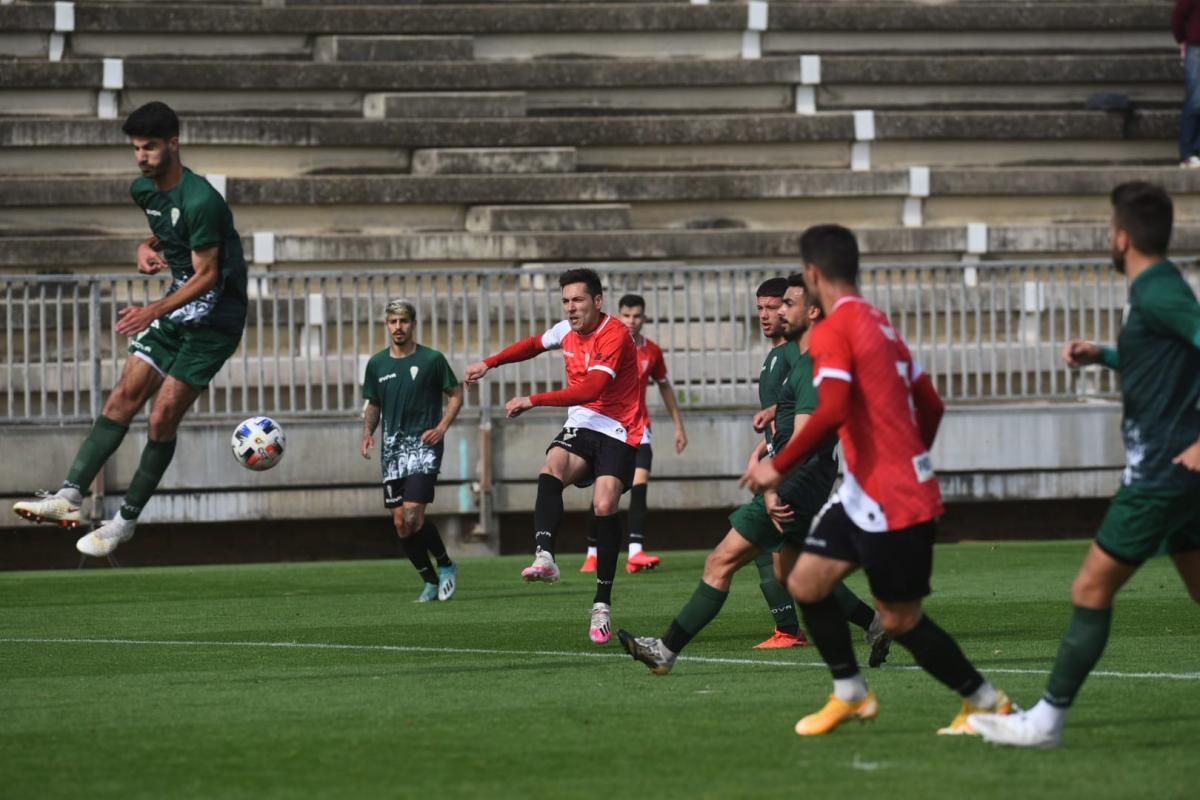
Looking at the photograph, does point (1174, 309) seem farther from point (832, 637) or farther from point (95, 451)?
point (95, 451)

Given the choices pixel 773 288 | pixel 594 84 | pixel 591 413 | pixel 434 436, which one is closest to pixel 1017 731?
pixel 773 288

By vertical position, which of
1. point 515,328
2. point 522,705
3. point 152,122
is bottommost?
point 522,705

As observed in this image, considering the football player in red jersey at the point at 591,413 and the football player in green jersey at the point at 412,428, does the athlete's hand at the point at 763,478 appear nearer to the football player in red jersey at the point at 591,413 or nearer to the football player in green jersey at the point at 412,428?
the football player in red jersey at the point at 591,413

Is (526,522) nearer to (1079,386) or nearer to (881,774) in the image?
(1079,386)

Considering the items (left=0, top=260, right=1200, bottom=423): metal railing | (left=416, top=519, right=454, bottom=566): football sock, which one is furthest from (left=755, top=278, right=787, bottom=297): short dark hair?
(left=0, top=260, right=1200, bottom=423): metal railing

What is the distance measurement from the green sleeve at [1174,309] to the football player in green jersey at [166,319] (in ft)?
15.6

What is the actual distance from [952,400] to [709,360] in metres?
2.49

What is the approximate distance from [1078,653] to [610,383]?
18.0 feet

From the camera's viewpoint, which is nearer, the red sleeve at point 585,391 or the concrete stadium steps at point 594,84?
the red sleeve at point 585,391

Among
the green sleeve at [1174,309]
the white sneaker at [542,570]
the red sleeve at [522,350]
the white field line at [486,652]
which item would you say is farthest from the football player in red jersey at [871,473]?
the red sleeve at [522,350]

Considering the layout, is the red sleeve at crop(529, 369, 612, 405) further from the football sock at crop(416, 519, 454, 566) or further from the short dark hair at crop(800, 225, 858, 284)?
the short dark hair at crop(800, 225, 858, 284)

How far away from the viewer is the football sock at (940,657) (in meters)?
6.65

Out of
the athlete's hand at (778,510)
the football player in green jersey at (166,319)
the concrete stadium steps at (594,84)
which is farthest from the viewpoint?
the concrete stadium steps at (594,84)

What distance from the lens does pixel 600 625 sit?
34.7 ft
